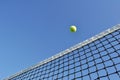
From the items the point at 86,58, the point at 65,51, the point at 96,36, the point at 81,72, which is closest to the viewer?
the point at 81,72

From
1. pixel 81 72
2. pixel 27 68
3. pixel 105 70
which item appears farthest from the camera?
pixel 27 68

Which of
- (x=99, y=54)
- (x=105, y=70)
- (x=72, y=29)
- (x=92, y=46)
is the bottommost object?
(x=105, y=70)

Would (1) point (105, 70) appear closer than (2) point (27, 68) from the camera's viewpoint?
Yes

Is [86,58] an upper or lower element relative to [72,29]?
lower

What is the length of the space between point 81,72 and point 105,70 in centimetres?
121

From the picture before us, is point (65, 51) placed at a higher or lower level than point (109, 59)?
higher

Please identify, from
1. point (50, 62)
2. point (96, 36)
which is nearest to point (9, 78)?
point (50, 62)

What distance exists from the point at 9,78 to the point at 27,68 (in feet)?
4.04

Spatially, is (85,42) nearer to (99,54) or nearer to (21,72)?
(99,54)

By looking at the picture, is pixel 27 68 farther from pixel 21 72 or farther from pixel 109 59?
pixel 109 59

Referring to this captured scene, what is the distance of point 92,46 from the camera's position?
1030 cm

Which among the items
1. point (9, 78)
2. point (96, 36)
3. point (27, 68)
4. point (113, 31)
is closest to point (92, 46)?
point (96, 36)

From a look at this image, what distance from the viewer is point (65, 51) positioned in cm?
1142

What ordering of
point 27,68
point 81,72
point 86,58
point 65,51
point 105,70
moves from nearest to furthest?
point 105,70 < point 81,72 < point 86,58 < point 65,51 < point 27,68
